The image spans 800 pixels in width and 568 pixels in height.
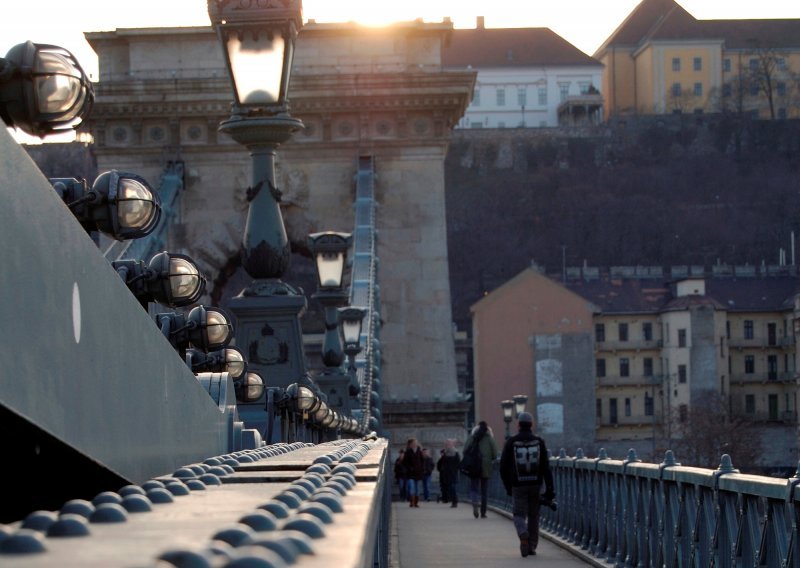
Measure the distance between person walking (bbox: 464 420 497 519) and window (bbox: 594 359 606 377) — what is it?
234ft

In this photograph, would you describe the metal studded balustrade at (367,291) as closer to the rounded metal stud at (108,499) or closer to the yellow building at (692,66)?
the rounded metal stud at (108,499)

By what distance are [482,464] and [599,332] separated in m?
72.4

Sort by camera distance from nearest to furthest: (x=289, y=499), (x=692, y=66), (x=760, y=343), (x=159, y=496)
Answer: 1. (x=289, y=499)
2. (x=159, y=496)
3. (x=760, y=343)
4. (x=692, y=66)

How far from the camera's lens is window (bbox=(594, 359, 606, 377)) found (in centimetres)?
9194

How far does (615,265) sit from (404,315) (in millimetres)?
90227

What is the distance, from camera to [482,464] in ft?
63.4

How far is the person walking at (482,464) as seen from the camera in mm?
19375

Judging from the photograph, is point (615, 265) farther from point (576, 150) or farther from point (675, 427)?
point (675, 427)

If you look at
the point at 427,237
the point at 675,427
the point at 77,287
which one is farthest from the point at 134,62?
the point at 675,427

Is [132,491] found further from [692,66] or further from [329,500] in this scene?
[692,66]

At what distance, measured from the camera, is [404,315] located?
33656mm

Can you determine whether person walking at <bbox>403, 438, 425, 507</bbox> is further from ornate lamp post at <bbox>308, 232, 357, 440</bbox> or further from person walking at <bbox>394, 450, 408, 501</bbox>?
ornate lamp post at <bbox>308, 232, 357, 440</bbox>

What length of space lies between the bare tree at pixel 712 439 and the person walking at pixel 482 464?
5301cm

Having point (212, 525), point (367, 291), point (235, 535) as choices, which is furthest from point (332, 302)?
point (235, 535)
